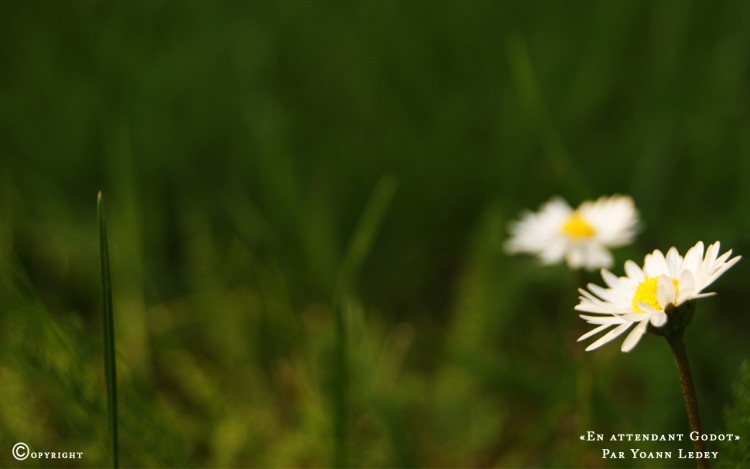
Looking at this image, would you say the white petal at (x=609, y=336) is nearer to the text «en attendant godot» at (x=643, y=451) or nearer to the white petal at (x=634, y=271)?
the white petal at (x=634, y=271)

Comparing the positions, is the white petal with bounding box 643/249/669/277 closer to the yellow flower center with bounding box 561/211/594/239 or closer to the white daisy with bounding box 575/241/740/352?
the white daisy with bounding box 575/241/740/352

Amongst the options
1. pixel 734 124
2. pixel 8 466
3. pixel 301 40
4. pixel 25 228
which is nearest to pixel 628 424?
pixel 8 466

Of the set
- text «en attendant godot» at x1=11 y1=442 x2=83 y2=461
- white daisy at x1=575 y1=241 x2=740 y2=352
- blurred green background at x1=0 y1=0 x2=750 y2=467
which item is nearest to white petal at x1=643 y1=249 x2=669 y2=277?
white daisy at x1=575 y1=241 x2=740 y2=352

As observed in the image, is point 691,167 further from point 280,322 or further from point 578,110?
point 280,322

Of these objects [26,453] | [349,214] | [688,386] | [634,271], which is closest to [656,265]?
[634,271]

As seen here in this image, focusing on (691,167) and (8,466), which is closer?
(8,466)

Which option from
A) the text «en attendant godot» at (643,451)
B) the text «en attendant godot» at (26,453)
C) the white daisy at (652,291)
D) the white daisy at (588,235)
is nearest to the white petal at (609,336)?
the white daisy at (652,291)
